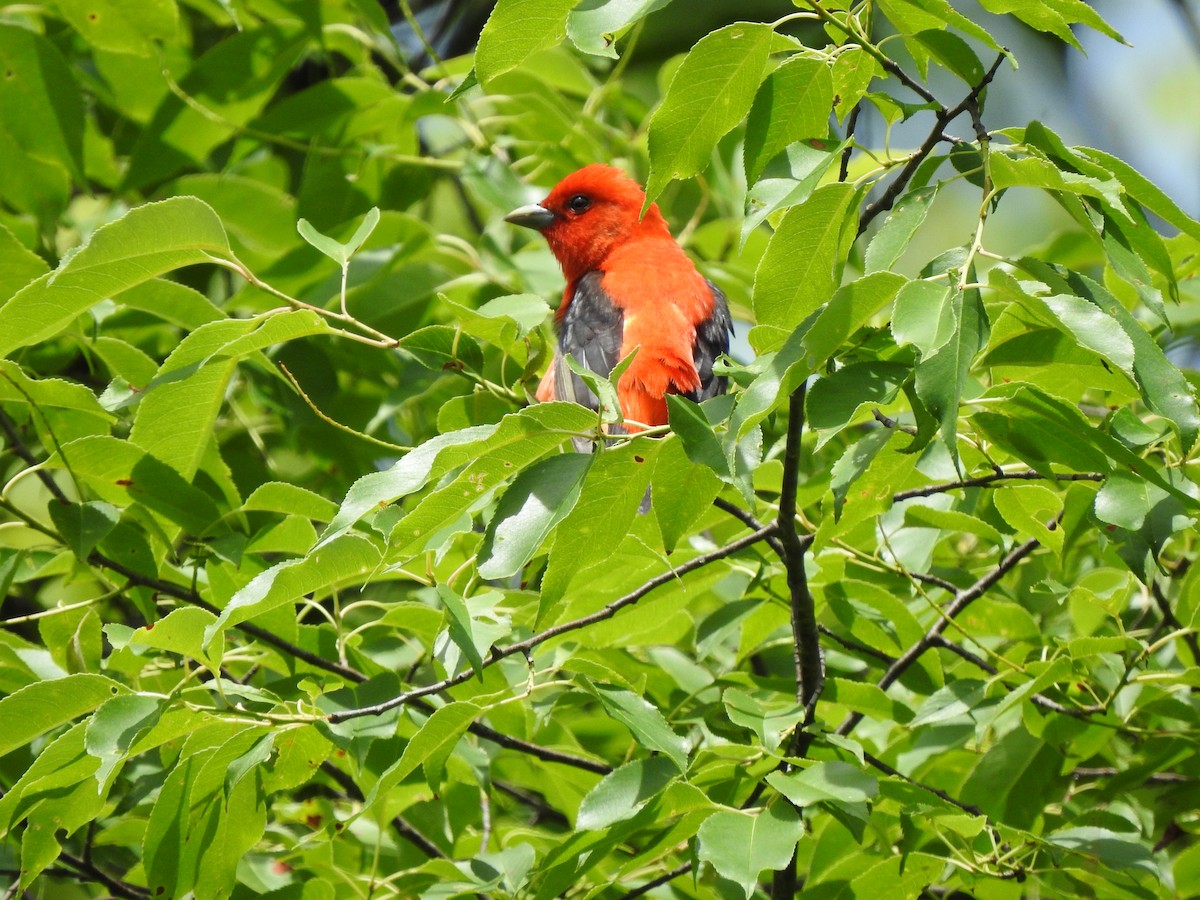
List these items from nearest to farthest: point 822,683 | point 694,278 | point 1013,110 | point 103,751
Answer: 1. point 103,751
2. point 822,683
3. point 694,278
4. point 1013,110

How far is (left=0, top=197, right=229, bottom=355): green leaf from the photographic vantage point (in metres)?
1.72

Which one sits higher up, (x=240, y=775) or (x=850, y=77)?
(x=850, y=77)

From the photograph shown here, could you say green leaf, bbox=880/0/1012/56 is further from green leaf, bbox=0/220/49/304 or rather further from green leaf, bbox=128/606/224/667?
green leaf, bbox=0/220/49/304

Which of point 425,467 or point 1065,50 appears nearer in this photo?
point 425,467

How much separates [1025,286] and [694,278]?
2868 millimetres

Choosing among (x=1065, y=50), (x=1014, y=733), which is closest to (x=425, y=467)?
(x=1014, y=733)

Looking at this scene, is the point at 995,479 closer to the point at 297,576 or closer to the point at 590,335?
the point at 297,576

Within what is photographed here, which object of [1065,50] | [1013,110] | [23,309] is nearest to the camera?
[23,309]

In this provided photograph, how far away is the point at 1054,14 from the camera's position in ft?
4.73

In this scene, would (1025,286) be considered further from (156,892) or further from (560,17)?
(156,892)

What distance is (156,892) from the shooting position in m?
1.85

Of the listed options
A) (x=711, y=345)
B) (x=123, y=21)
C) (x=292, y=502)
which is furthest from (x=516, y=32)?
(x=711, y=345)

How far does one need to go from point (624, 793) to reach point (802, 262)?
2.53 feet

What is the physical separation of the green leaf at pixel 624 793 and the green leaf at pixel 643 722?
0.03m
